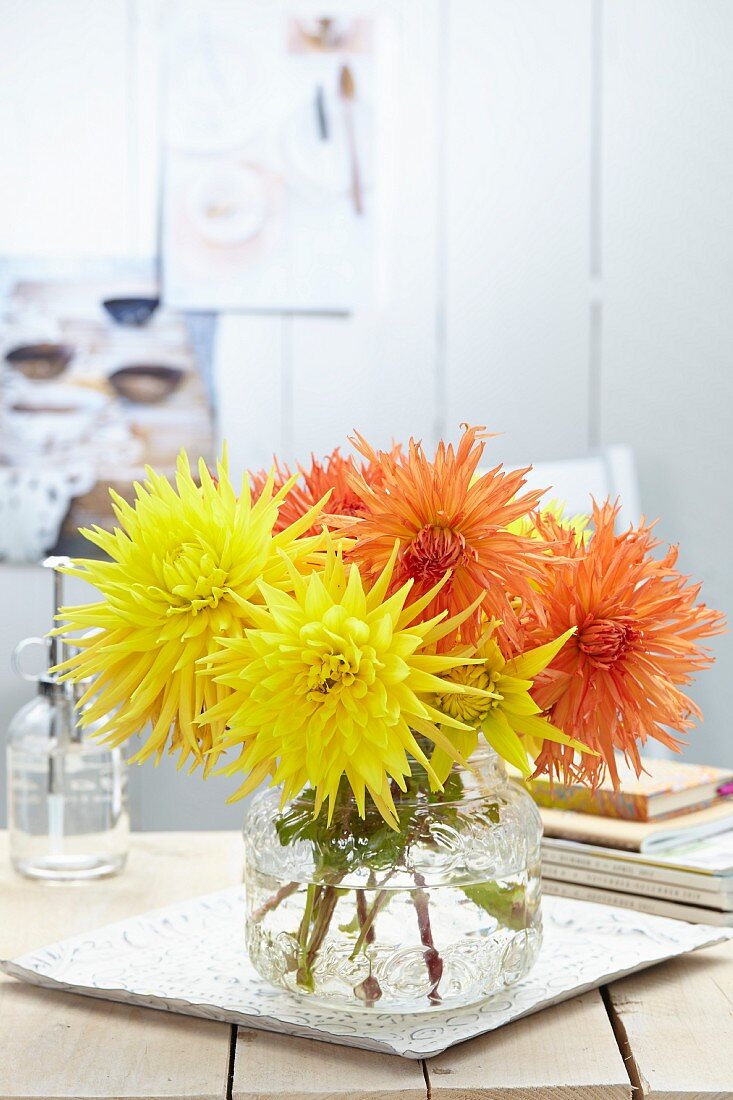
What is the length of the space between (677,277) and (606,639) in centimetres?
180

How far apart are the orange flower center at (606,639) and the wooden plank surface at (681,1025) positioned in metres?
0.23

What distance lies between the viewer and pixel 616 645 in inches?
23.7

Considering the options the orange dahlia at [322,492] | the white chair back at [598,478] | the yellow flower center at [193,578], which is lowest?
the yellow flower center at [193,578]

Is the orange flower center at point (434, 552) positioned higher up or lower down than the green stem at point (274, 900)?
higher up

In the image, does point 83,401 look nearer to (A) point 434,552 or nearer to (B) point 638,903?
(B) point 638,903

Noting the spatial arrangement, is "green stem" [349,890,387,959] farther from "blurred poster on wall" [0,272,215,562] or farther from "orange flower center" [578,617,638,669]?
"blurred poster on wall" [0,272,215,562]

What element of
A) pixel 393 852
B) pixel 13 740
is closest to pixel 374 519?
pixel 393 852

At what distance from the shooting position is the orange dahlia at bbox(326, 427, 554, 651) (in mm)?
571

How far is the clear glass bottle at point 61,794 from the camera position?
999mm

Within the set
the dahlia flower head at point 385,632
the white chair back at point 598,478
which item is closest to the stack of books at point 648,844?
the dahlia flower head at point 385,632

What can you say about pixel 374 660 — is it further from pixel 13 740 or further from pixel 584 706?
pixel 13 740

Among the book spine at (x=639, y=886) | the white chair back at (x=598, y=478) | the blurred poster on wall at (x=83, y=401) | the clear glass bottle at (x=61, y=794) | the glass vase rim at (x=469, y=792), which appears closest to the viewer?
the glass vase rim at (x=469, y=792)

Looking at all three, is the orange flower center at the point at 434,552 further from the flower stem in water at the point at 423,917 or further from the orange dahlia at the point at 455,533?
the flower stem in water at the point at 423,917

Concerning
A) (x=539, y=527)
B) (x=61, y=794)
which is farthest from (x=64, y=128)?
(x=539, y=527)
